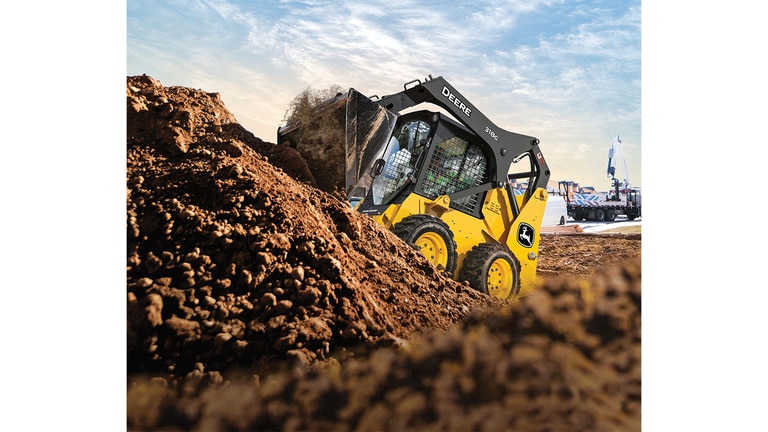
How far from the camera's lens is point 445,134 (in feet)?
14.3

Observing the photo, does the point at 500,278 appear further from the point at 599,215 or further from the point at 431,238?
the point at 599,215

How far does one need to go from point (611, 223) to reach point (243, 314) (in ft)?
14.6

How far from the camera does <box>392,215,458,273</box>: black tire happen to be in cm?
408

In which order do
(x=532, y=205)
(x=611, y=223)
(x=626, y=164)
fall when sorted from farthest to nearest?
1. (x=611, y=223)
2. (x=532, y=205)
3. (x=626, y=164)

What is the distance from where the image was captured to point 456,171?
446 cm

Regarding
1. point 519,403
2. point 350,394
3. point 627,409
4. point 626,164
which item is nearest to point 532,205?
point 626,164

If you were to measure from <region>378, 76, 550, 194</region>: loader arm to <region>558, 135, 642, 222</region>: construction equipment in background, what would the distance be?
0.26m

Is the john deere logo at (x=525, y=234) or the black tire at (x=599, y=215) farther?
the black tire at (x=599, y=215)

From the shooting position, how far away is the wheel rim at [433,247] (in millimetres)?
4125

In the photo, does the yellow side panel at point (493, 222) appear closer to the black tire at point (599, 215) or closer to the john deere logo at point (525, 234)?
the john deere logo at point (525, 234)

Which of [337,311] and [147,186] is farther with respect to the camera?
[147,186]

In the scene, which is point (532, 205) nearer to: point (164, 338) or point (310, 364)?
point (310, 364)

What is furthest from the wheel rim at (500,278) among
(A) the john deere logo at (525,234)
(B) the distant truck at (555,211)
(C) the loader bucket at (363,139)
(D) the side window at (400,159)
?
(C) the loader bucket at (363,139)

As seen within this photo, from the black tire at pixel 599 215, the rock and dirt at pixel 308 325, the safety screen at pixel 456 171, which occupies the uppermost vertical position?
the safety screen at pixel 456 171
